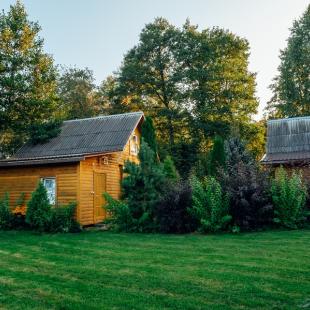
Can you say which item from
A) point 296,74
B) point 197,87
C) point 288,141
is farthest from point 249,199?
point 296,74

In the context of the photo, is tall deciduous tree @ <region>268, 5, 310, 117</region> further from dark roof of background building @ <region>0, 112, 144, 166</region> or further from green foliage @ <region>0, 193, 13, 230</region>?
green foliage @ <region>0, 193, 13, 230</region>

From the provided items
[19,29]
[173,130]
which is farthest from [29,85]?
[173,130]

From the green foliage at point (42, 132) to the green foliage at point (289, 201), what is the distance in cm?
1278

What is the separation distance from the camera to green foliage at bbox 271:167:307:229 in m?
11.2

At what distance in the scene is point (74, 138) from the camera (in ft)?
65.4

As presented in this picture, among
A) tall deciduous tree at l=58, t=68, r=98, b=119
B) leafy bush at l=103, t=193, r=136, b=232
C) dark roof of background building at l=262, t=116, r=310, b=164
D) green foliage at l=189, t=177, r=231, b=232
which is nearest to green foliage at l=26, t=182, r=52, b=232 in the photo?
leafy bush at l=103, t=193, r=136, b=232

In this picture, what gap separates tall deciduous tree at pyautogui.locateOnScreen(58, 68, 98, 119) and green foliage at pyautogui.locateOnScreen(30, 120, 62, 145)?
13.4m

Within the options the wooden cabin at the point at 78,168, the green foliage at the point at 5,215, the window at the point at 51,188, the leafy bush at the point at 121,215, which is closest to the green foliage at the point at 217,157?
the wooden cabin at the point at 78,168

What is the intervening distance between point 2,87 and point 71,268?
15.6m

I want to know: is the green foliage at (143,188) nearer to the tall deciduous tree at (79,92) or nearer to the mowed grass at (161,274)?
the mowed grass at (161,274)

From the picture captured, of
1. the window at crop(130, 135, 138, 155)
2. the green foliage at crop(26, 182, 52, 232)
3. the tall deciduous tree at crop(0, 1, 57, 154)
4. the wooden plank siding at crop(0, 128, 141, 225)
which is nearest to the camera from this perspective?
the green foliage at crop(26, 182, 52, 232)

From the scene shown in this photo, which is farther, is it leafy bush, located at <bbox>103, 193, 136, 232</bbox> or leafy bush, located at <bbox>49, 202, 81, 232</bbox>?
leafy bush, located at <bbox>49, 202, 81, 232</bbox>

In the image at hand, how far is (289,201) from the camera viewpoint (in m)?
11.3

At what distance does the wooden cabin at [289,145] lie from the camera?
1742cm
